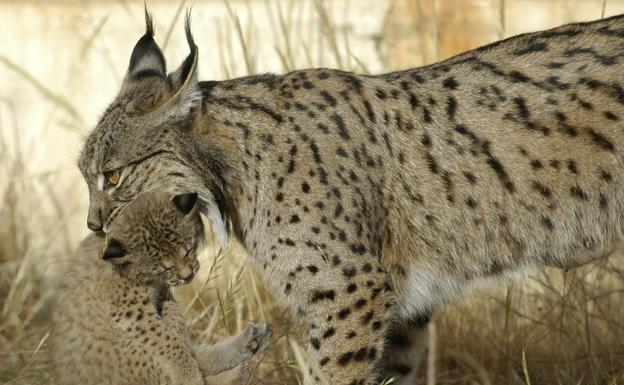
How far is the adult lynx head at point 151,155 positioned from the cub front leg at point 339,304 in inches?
21.3

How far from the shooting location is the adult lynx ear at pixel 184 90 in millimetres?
4953

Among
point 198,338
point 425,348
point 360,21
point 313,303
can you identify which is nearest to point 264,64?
point 360,21

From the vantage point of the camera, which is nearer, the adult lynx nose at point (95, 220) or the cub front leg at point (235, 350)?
the adult lynx nose at point (95, 220)

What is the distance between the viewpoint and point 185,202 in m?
5.06

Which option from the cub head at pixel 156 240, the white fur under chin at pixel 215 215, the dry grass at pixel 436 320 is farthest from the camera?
the dry grass at pixel 436 320

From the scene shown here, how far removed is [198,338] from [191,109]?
5.79 ft

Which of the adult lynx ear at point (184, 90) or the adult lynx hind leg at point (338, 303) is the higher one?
the adult lynx ear at point (184, 90)

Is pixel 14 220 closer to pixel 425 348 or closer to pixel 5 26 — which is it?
pixel 5 26

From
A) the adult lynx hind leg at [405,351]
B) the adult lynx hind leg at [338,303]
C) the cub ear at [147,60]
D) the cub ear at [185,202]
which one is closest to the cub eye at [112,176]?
the cub ear at [185,202]

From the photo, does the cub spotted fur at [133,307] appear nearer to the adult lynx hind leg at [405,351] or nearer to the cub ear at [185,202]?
the cub ear at [185,202]

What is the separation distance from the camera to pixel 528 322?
6922 millimetres

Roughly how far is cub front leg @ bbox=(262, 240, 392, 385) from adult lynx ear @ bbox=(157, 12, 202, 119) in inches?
29.7

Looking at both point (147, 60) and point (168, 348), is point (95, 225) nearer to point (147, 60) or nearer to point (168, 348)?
point (168, 348)

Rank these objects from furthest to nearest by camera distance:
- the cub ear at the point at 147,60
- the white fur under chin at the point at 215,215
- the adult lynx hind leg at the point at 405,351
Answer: the adult lynx hind leg at the point at 405,351 → the cub ear at the point at 147,60 → the white fur under chin at the point at 215,215
